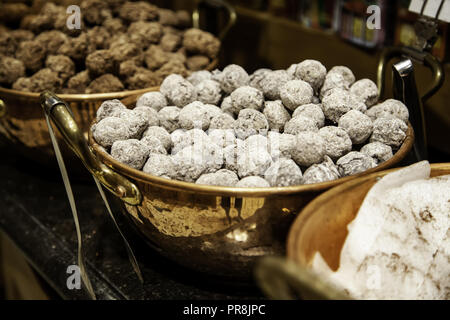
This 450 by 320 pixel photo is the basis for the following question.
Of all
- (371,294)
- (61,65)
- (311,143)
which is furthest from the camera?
(61,65)

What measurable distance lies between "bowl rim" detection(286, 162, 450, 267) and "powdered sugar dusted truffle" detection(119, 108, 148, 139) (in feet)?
1.12

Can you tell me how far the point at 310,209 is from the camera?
0.51 m

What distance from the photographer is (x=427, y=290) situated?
0.55 meters

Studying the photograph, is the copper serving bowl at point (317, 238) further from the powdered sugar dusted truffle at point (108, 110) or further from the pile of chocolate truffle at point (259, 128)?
the powdered sugar dusted truffle at point (108, 110)

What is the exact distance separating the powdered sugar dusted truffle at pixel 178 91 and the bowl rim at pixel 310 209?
39cm

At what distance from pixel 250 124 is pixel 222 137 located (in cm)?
5

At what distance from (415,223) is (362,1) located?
891 mm

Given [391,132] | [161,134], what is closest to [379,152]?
[391,132]

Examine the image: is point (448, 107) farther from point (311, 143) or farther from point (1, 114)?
point (1, 114)

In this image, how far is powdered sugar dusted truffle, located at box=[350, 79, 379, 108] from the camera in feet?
2.60

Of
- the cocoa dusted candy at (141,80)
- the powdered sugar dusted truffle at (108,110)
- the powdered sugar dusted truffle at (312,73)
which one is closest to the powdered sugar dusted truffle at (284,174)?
the powdered sugar dusted truffle at (312,73)


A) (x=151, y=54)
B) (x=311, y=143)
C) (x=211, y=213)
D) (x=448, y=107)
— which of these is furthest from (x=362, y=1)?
(x=211, y=213)

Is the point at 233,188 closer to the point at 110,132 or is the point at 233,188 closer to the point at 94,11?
the point at 110,132

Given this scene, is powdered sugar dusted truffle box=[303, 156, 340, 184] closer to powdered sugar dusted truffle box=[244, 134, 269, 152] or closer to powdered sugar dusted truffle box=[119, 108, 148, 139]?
powdered sugar dusted truffle box=[244, 134, 269, 152]
